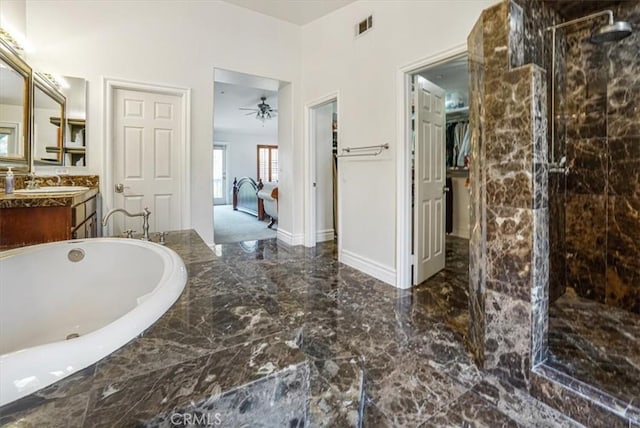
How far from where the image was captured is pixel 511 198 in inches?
60.5

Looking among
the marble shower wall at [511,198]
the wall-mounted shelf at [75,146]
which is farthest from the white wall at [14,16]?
the marble shower wall at [511,198]

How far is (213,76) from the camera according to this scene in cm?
386

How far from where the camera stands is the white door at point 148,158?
3498mm

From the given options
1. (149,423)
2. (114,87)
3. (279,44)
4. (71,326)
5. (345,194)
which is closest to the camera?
(149,423)

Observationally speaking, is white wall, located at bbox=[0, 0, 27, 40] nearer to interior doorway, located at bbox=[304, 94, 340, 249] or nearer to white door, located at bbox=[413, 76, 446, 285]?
interior doorway, located at bbox=[304, 94, 340, 249]

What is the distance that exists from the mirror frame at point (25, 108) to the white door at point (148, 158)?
2.42 ft

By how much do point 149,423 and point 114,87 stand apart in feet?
12.0

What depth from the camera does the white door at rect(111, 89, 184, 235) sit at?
3.50m

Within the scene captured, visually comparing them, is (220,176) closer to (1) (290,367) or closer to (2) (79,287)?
(2) (79,287)

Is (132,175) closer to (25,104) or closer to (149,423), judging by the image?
(25,104)

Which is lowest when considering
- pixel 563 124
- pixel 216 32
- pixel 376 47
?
pixel 563 124

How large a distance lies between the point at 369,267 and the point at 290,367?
2.40m

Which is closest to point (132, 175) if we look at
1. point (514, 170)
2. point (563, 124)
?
point (514, 170)

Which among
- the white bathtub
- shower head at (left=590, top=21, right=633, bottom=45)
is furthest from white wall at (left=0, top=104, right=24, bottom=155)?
shower head at (left=590, top=21, right=633, bottom=45)
